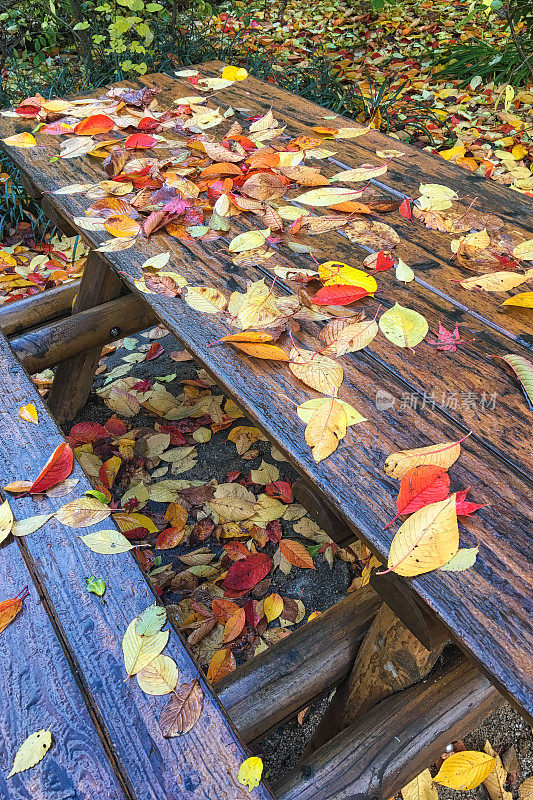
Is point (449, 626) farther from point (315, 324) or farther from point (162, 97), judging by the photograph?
point (162, 97)

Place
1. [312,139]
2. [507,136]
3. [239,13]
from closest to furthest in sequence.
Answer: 1. [312,139]
2. [507,136]
3. [239,13]

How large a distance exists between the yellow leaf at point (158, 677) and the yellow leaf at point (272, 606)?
0.94 m

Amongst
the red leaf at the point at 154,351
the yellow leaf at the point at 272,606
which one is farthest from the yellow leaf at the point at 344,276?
the red leaf at the point at 154,351

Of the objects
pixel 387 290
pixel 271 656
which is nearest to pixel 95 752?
pixel 271 656

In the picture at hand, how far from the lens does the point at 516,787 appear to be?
1367 mm

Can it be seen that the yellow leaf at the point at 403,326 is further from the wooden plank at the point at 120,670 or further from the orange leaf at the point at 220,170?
the orange leaf at the point at 220,170

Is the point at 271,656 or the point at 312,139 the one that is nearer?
the point at 271,656

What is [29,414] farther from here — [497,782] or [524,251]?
[497,782]

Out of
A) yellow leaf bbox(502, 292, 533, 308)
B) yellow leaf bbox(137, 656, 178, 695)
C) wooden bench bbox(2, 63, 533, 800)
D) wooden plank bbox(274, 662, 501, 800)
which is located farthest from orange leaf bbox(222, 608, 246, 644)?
yellow leaf bbox(502, 292, 533, 308)

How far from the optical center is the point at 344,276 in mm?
1173

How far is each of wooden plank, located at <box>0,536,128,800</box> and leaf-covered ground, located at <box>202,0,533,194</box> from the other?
3051 millimetres

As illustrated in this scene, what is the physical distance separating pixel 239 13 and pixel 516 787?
5917 millimetres

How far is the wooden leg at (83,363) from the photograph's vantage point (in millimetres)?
1951

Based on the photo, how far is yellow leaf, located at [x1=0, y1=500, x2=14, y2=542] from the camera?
0.95 m
